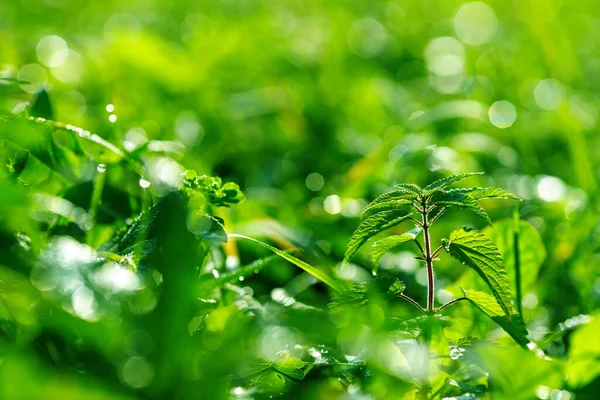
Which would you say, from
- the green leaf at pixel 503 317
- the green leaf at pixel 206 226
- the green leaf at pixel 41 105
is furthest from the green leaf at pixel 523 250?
the green leaf at pixel 41 105

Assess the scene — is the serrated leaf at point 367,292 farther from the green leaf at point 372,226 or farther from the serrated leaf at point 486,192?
the serrated leaf at point 486,192

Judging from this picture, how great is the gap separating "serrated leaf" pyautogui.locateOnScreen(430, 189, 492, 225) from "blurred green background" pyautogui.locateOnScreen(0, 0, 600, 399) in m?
0.28

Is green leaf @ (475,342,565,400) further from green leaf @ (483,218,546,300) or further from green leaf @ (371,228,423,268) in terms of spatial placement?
green leaf @ (483,218,546,300)

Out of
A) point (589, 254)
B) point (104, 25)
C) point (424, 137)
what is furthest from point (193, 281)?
point (104, 25)

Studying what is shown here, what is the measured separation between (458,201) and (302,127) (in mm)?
1742

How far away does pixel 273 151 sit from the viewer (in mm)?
2555

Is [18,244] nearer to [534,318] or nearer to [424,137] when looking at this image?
[534,318]

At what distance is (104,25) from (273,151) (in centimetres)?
192

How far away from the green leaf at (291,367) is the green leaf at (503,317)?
299 millimetres

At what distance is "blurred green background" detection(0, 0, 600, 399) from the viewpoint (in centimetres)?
111

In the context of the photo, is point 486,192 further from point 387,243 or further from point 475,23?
point 475,23

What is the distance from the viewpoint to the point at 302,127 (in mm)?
2766

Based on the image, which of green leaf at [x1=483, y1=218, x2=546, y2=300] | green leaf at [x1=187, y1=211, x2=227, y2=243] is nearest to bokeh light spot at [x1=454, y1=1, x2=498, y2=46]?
green leaf at [x1=483, y1=218, x2=546, y2=300]

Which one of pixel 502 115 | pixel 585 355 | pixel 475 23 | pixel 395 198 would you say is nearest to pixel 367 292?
pixel 395 198
